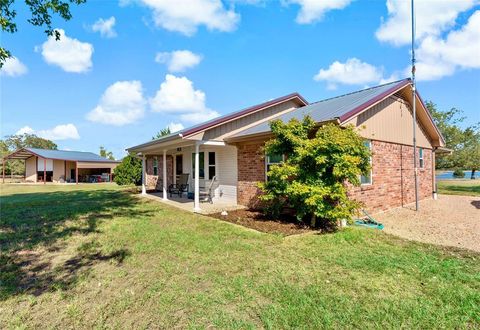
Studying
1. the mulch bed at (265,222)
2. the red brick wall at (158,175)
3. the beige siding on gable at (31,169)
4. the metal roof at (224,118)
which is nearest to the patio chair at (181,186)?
the red brick wall at (158,175)

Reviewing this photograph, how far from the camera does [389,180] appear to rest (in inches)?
400

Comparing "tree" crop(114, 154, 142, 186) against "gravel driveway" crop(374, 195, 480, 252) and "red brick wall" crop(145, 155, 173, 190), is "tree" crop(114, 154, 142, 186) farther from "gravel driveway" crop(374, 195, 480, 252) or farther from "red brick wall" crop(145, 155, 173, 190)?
"gravel driveway" crop(374, 195, 480, 252)

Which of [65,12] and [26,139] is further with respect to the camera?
[26,139]

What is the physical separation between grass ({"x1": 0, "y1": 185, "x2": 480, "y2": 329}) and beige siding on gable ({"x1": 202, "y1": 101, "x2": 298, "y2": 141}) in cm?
466

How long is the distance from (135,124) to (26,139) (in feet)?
148

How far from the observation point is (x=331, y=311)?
3137mm

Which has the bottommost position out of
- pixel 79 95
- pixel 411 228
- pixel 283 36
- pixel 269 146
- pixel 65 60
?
pixel 411 228

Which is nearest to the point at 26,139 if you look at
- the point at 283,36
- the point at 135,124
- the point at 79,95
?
the point at 135,124

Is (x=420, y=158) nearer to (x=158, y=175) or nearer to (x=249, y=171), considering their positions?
(x=249, y=171)

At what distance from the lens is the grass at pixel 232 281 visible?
3.04 metres

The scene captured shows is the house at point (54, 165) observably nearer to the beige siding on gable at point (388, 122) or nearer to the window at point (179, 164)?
the window at point (179, 164)

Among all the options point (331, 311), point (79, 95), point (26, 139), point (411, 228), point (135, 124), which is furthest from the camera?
point (26, 139)

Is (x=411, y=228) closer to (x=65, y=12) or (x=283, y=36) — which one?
(x=283, y=36)

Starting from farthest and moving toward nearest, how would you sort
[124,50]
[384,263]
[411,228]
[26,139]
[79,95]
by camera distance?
[26,139]
[79,95]
[124,50]
[411,228]
[384,263]
